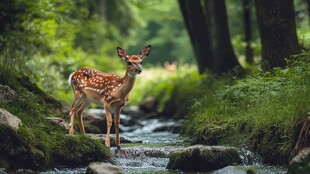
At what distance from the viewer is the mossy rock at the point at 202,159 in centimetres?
787

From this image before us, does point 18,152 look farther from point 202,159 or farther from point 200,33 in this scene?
point 200,33

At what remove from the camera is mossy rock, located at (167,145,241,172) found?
7.87 metres

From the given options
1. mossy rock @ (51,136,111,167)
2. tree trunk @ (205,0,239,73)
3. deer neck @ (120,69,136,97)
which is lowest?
mossy rock @ (51,136,111,167)

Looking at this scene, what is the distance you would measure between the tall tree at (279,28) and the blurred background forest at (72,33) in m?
Answer: 0.34

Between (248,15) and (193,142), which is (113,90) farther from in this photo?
(248,15)

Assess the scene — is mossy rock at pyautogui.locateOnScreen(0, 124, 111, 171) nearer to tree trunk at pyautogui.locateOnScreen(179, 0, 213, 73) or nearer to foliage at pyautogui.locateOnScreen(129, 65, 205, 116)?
foliage at pyautogui.locateOnScreen(129, 65, 205, 116)

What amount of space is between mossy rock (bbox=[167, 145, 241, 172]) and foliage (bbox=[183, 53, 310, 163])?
57cm

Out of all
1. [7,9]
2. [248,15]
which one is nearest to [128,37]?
[248,15]

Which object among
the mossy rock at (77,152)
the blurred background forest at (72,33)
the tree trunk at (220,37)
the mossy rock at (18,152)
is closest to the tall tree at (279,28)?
the blurred background forest at (72,33)

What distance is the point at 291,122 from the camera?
24.7 feet

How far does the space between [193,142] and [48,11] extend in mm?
6931

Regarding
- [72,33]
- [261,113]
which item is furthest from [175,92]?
[261,113]

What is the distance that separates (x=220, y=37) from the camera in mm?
15125

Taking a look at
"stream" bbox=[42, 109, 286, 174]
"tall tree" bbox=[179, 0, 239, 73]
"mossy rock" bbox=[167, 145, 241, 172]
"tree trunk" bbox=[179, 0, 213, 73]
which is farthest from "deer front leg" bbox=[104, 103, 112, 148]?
"tree trunk" bbox=[179, 0, 213, 73]
